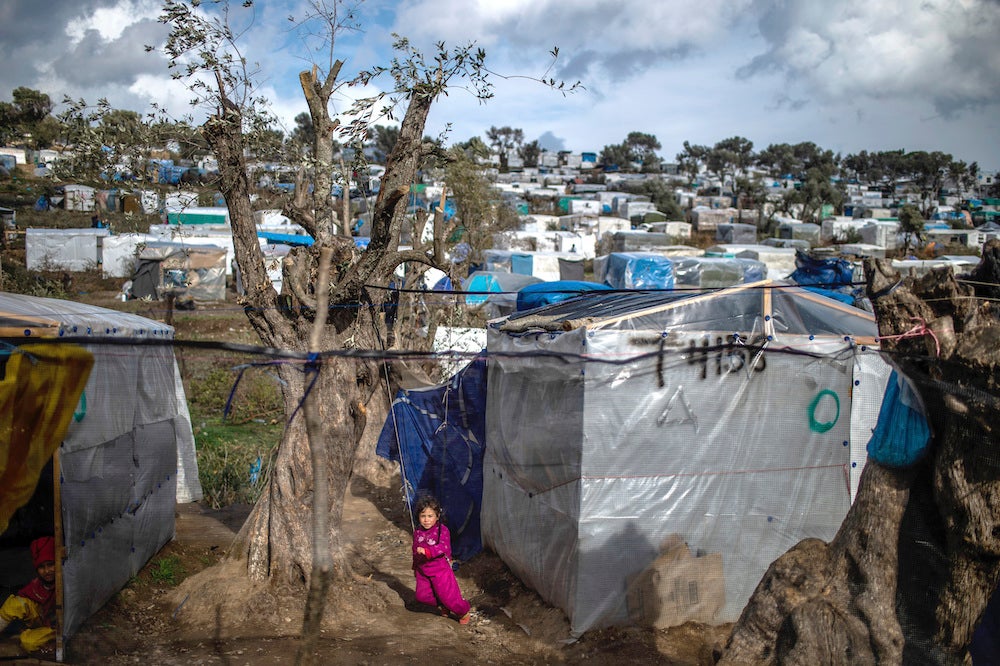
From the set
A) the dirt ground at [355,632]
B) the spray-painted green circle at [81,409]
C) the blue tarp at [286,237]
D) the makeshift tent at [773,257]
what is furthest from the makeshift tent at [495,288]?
the makeshift tent at [773,257]

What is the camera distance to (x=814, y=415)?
6.02 metres

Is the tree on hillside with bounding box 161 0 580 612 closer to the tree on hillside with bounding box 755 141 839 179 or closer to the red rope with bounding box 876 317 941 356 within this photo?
the red rope with bounding box 876 317 941 356

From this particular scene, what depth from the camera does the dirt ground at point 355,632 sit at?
5293 millimetres

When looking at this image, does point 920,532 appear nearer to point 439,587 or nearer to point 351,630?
point 439,587

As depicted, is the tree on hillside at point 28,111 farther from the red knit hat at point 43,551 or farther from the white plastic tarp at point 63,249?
the red knit hat at point 43,551

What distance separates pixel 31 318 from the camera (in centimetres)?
507

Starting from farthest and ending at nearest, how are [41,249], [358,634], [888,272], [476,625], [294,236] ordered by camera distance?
1. [41,249]
2. [294,236]
3. [476,625]
4. [358,634]
5. [888,272]

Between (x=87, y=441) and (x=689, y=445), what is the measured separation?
14.2 ft

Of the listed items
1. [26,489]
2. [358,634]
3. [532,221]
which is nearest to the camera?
[26,489]

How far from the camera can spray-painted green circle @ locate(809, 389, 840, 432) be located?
6004 millimetres

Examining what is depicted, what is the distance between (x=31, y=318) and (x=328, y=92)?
111 inches

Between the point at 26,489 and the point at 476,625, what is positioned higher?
the point at 26,489

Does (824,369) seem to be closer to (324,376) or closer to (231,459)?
(324,376)

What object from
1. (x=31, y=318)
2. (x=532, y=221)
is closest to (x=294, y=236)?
(x=532, y=221)
